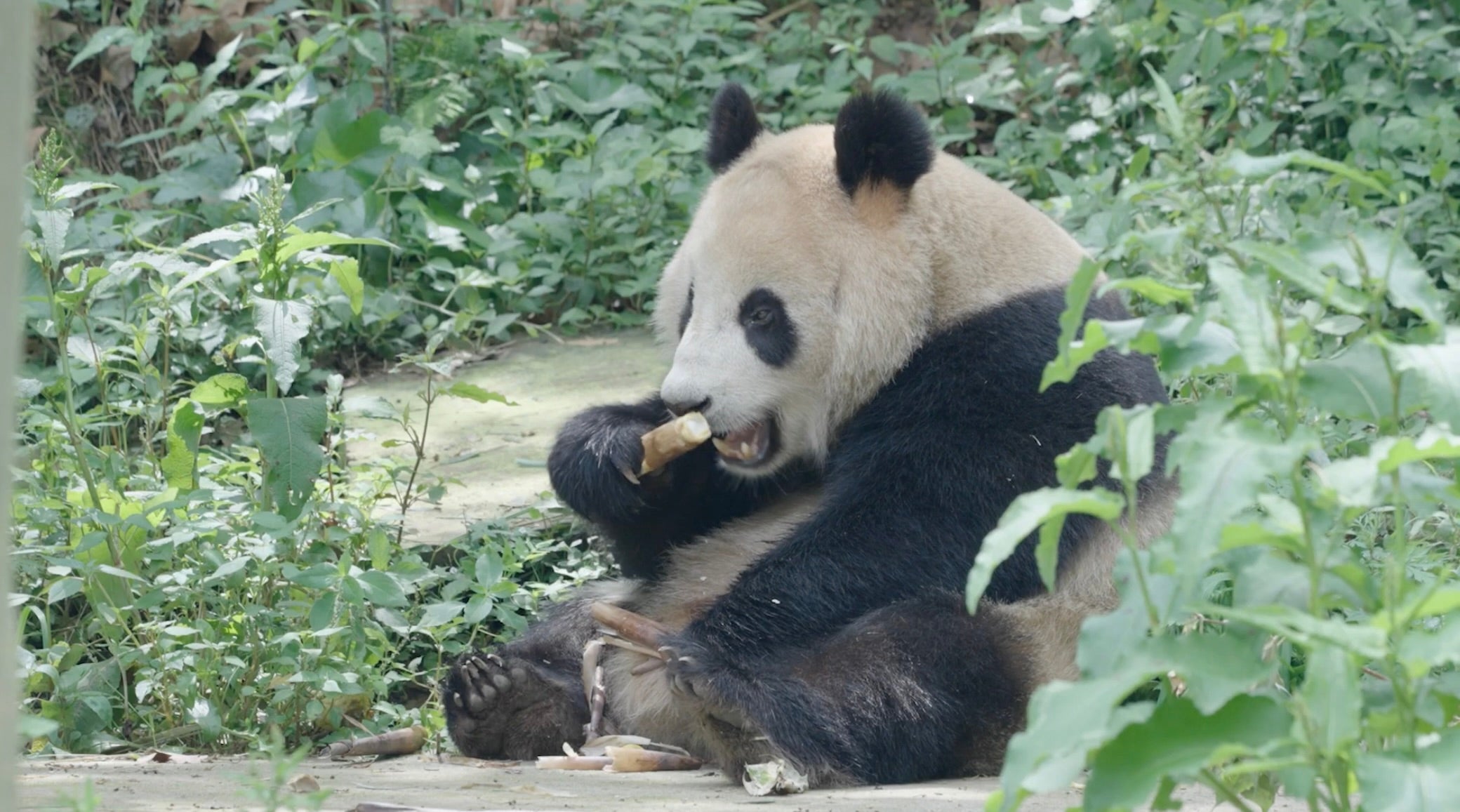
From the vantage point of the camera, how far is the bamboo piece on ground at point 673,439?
439 cm

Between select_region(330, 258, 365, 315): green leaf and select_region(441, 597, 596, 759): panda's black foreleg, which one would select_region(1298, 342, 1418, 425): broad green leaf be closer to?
select_region(441, 597, 596, 759): panda's black foreleg

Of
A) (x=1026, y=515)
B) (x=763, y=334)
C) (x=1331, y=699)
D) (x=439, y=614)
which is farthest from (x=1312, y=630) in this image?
(x=439, y=614)

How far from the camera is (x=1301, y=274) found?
204cm

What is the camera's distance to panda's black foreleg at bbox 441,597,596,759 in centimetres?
423

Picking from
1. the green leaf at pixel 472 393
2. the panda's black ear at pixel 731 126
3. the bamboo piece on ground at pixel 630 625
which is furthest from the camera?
the panda's black ear at pixel 731 126

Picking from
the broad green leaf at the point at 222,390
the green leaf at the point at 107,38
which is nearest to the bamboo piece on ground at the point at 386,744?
the broad green leaf at the point at 222,390

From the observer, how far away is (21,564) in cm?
441

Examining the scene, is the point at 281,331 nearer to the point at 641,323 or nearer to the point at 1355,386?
the point at 1355,386

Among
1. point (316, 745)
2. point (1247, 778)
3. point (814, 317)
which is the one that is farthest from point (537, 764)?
point (1247, 778)

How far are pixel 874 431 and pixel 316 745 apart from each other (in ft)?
5.39

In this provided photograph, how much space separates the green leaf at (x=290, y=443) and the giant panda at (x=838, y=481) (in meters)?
0.63

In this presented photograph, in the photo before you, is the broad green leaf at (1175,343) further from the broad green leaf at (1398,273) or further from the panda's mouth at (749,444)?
the panda's mouth at (749,444)

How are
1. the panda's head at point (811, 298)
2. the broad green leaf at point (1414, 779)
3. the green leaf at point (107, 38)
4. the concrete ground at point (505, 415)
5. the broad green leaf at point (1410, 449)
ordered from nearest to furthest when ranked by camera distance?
1. the broad green leaf at point (1414, 779)
2. the broad green leaf at point (1410, 449)
3. the panda's head at point (811, 298)
4. the concrete ground at point (505, 415)
5. the green leaf at point (107, 38)

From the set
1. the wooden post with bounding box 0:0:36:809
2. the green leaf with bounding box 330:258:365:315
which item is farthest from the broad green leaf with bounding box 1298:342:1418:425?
the green leaf with bounding box 330:258:365:315
